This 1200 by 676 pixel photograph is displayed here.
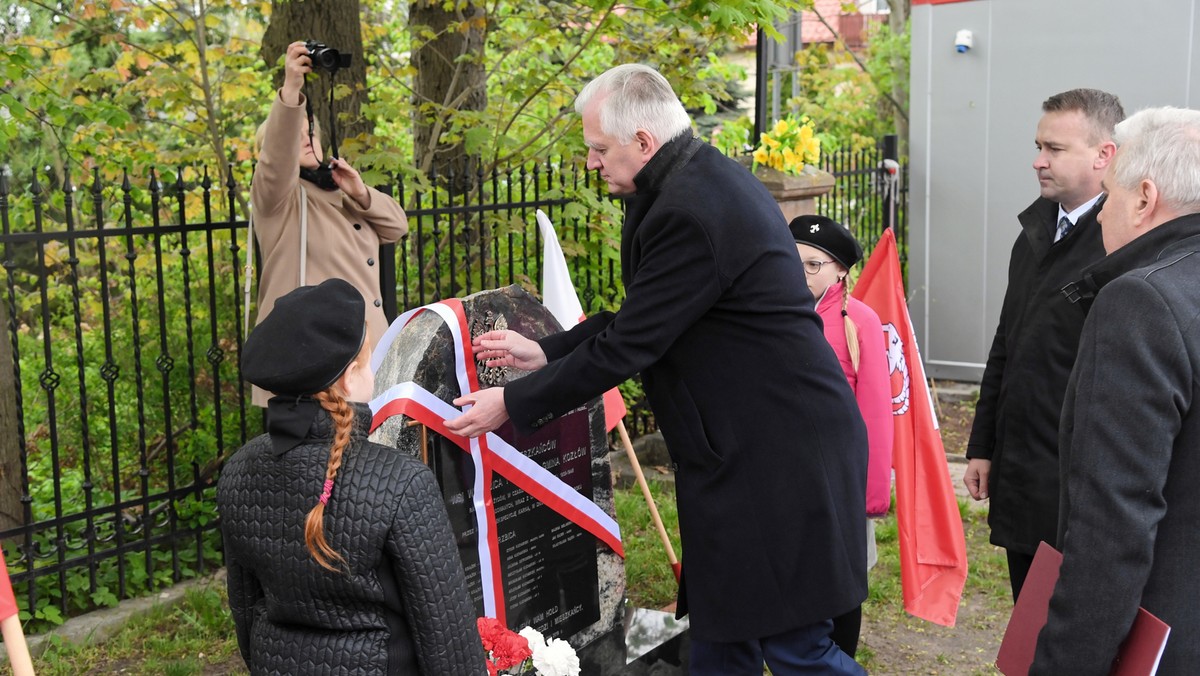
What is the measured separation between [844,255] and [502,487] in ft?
4.49

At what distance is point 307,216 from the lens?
452 centimetres

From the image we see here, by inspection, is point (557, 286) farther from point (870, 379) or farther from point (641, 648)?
point (641, 648)

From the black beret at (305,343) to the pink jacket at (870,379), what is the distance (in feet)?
6.77

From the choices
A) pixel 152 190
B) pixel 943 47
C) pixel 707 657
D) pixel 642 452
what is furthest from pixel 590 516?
pixel 943 47

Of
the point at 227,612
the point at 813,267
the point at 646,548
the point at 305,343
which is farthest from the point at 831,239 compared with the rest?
the point at 227,612

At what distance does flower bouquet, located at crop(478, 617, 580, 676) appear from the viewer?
2865 millimetres

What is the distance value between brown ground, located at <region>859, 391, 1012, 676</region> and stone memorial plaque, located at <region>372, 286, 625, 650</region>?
1408 millimetres

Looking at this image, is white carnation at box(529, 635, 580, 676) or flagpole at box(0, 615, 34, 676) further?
white carnation at box(529, 635, 580, 676)

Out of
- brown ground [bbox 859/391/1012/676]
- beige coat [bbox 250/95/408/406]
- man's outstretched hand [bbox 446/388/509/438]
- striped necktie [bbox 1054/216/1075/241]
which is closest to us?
man's outstretched hand [bbox 446/388/509/438]

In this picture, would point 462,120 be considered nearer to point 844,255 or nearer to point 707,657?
point 844,255

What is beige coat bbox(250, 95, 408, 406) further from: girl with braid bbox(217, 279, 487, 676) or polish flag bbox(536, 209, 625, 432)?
girl with braid bbox(217, 279, 487, 676)

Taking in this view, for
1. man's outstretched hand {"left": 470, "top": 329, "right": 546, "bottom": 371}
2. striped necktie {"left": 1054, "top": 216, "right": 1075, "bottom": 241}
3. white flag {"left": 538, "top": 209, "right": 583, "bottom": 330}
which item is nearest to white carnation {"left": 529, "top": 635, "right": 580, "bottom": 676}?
man's outstretched hand {"left": 470, "top": 329, "right": 546, "bottom": 371}

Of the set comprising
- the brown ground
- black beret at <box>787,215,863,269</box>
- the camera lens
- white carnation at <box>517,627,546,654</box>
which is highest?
the camera lens

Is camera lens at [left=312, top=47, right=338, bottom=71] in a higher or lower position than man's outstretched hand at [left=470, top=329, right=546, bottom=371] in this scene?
higher
